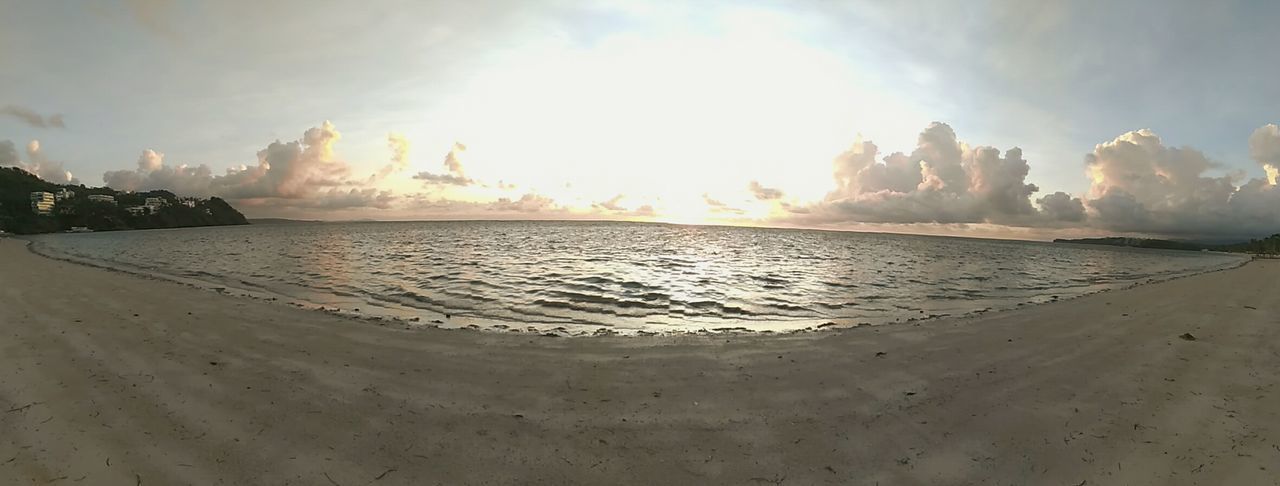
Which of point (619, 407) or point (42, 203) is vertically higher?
point (42, 203)

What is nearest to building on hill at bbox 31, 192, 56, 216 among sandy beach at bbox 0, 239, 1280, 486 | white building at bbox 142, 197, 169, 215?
white building at bbox 142, 197, 169, 215

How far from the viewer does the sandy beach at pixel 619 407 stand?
4.54 meters

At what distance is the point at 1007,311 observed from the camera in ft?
50.8

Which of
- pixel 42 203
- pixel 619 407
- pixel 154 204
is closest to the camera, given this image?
pixel 619 407

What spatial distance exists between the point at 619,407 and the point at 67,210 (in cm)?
18572

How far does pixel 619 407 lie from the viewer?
6.17 m

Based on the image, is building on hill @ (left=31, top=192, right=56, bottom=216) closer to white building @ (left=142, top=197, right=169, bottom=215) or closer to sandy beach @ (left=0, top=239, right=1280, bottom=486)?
white building @ (left=142, top=197, right=169, bottom=215)

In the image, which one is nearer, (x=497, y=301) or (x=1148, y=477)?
(x=1148, y=477)

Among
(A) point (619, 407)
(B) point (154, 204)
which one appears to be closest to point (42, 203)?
(B) point (154, 204)

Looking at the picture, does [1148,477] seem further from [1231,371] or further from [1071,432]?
[1231,371]

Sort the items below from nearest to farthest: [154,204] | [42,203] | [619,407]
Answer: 1. [619,407]
2. [42,203]
3. [154,204]

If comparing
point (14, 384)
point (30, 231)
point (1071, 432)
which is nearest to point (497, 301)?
point (14, 384)

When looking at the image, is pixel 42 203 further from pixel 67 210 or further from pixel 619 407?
pixel 619 407

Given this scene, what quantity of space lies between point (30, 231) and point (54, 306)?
14386 centimetres
